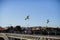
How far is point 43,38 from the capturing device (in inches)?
1775

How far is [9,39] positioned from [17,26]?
39603mm

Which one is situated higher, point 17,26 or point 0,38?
point 17,26

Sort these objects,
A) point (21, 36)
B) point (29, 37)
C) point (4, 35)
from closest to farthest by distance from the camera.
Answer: point (29, 37) → point (21, 36) → point (4, 35)

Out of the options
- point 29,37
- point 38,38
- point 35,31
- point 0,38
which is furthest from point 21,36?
point 35,31

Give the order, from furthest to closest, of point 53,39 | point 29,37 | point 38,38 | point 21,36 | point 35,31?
1. point 35,31
2. point 21,36
3. point 29,37
4. point 38,38
5. point 53,39

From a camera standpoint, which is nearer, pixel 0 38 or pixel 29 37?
pixel 29 37

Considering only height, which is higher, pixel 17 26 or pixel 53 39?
pixel 17 26

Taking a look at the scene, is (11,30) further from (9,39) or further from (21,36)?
(21,36)

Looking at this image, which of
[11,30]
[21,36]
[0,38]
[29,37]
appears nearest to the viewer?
[29,37]

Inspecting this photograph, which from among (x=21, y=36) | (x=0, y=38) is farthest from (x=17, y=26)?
(x=21, y=36)

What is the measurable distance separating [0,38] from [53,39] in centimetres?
3652

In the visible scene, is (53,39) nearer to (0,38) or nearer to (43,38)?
(43,38)

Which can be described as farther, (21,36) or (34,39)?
(21,36)

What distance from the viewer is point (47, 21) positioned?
7738cm
